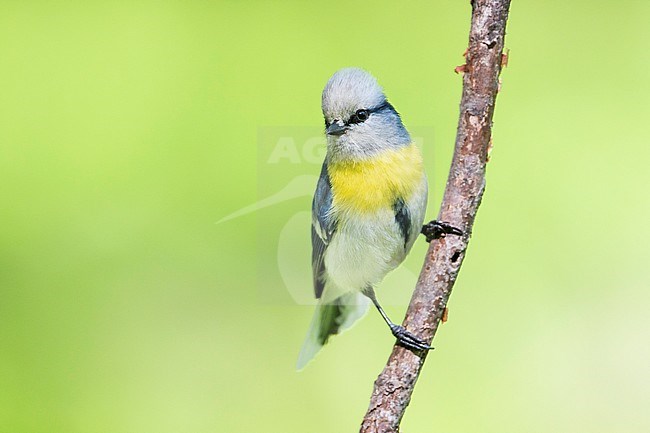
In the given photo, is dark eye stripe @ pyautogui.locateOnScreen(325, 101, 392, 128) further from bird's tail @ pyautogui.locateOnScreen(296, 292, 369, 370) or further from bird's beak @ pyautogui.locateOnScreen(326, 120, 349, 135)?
bird's tail @ pyautogui.locateOnScreen(296, 292, 369, 370)

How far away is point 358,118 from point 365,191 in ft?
0.39

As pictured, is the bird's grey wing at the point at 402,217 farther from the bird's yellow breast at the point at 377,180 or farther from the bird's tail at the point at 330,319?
the bird's tail at the point at 330,319

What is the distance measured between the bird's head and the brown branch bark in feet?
0.62

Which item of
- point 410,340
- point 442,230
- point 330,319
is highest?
point 442,230

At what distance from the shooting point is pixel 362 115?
3.19 ft

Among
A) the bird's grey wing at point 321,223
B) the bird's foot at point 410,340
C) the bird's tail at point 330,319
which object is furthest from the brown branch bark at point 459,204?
the bird's tail at point 330,319

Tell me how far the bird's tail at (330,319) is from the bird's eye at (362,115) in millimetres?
365

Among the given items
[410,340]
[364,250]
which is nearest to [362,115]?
[364,250]

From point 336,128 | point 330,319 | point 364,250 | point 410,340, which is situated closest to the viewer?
point 410,340

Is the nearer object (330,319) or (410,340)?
(410,340)

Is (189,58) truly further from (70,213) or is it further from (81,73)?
(70,213)

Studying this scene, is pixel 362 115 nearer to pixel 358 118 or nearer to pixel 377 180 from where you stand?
pixel 358 118

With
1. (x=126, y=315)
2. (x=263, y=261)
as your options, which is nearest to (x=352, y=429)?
(x=263, y=261)

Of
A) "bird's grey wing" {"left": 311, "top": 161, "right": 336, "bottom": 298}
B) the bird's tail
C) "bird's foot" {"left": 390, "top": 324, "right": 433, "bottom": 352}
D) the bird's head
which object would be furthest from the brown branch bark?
the bird's tail
